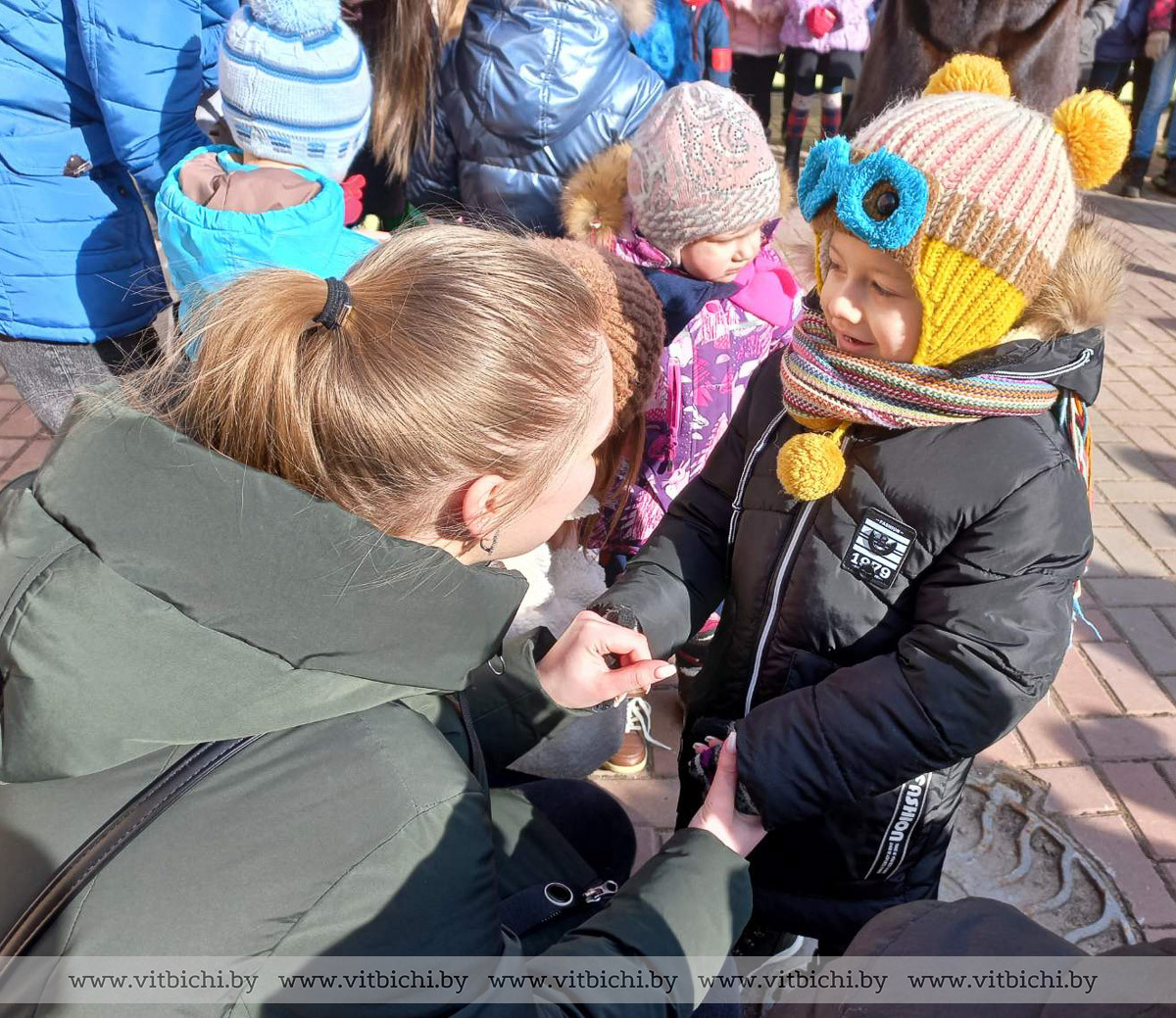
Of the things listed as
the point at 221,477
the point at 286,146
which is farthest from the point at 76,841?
the point at 286,146

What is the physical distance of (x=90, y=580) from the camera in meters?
0.98

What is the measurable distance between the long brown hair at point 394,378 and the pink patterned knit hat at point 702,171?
1075mm

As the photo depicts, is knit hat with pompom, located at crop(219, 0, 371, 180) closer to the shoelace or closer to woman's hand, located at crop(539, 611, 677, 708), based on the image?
woman's hand, located at crop(539, 611, 677, 708)

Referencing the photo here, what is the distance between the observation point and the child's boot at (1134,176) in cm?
768

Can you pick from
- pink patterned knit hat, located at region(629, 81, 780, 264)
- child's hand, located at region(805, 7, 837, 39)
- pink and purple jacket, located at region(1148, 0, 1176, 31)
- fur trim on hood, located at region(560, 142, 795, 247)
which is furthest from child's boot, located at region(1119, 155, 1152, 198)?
pink patterned knit hat, located at region(629, 81, 780, 264)

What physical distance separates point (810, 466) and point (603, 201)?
133cm

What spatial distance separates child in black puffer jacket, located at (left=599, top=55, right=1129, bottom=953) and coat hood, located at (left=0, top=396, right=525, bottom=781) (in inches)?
29.2

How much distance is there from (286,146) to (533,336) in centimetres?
153

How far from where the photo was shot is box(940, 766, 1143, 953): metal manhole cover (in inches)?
85.7

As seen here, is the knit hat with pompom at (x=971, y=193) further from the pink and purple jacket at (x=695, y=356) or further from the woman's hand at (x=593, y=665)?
the pink and purple jacket at (x=695, y=356)

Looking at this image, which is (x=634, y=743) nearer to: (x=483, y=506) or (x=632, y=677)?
(x=632, y=677)

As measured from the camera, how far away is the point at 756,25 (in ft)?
22.4

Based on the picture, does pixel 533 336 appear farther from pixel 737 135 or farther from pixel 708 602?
pixel 737 135

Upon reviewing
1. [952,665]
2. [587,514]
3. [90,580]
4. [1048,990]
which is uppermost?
[90,580]
